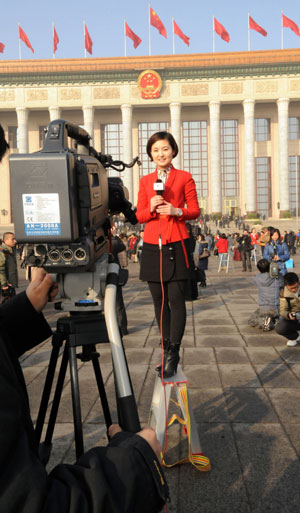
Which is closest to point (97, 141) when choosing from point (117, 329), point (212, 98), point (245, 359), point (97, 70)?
point (97, 70)

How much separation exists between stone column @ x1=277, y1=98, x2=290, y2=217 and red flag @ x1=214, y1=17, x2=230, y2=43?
26.1 feet

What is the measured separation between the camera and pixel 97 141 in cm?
4741

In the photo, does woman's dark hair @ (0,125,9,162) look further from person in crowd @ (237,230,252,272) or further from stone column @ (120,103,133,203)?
stone column @ (120,103,133,203)

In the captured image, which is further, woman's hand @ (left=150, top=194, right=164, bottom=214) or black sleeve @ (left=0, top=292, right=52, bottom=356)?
woman's hand @ (left=150, top=194, right=164, bottom=214)

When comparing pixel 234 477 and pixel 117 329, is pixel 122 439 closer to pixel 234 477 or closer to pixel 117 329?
pixel 117 329

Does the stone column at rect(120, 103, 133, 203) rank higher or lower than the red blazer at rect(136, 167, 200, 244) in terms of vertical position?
higher

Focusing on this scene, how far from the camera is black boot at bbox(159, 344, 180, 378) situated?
2863 mm

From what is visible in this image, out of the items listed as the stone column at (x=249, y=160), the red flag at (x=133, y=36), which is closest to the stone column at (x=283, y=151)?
the stone column at (x=249, y=160)

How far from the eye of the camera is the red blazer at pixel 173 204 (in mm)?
3008

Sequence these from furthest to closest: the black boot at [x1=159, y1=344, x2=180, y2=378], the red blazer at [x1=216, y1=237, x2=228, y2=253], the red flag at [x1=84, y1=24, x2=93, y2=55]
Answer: the red flag at [x1=84, y1=24, x2=93, y2=55] < the red blazer at [x1=216, y1=237, x2=228, y2=253] < the black boot at [x1=159, y1=344, x2=180, y2=378]

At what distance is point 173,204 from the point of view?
311 centimetres

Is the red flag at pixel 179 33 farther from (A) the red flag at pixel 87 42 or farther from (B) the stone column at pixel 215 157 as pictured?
(A) the red flag at pixel 87 42

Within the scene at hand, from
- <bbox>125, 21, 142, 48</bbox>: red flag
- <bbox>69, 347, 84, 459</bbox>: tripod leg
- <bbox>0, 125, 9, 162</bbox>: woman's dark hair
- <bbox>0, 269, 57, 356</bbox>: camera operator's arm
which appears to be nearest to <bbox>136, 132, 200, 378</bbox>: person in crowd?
<bbox>69, 347, 84, 459</bbox>: tripod leg

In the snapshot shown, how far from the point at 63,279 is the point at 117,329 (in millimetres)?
315
